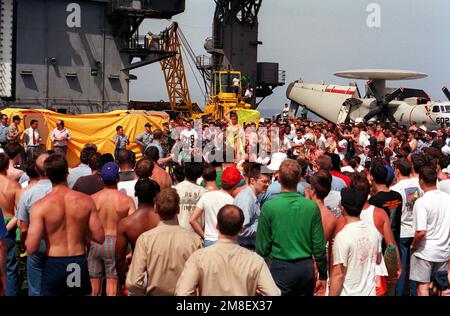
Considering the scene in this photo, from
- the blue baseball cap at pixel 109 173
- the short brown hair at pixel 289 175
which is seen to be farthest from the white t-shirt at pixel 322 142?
the short brown hair at pixel 289 175

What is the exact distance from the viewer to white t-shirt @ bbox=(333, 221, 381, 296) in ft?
17.1

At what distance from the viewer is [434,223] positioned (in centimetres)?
666

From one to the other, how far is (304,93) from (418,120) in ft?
52.7

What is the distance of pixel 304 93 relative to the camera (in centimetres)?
4984

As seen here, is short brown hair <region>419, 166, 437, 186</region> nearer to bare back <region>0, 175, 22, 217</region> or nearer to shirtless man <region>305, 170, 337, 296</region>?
shirtless man <region>305, 170, 337, 296</region>

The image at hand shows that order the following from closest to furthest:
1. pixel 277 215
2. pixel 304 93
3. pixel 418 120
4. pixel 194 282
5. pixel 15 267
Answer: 1. pixel 194 282
2. pixel 277 215
3. pixel 15 267
4. pixel 418 120
5. pixel 304 93

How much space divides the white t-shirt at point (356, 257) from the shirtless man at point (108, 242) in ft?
8.06

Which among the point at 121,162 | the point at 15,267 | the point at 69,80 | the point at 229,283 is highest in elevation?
the point at 69,80

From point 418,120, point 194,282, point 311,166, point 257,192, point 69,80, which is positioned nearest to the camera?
point 194,282

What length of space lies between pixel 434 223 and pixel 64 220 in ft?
14.0

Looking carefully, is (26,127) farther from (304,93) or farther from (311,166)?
(304,93)

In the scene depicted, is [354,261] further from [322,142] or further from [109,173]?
[322,142]

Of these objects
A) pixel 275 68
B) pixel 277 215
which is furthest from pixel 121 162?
pixel 275 68
